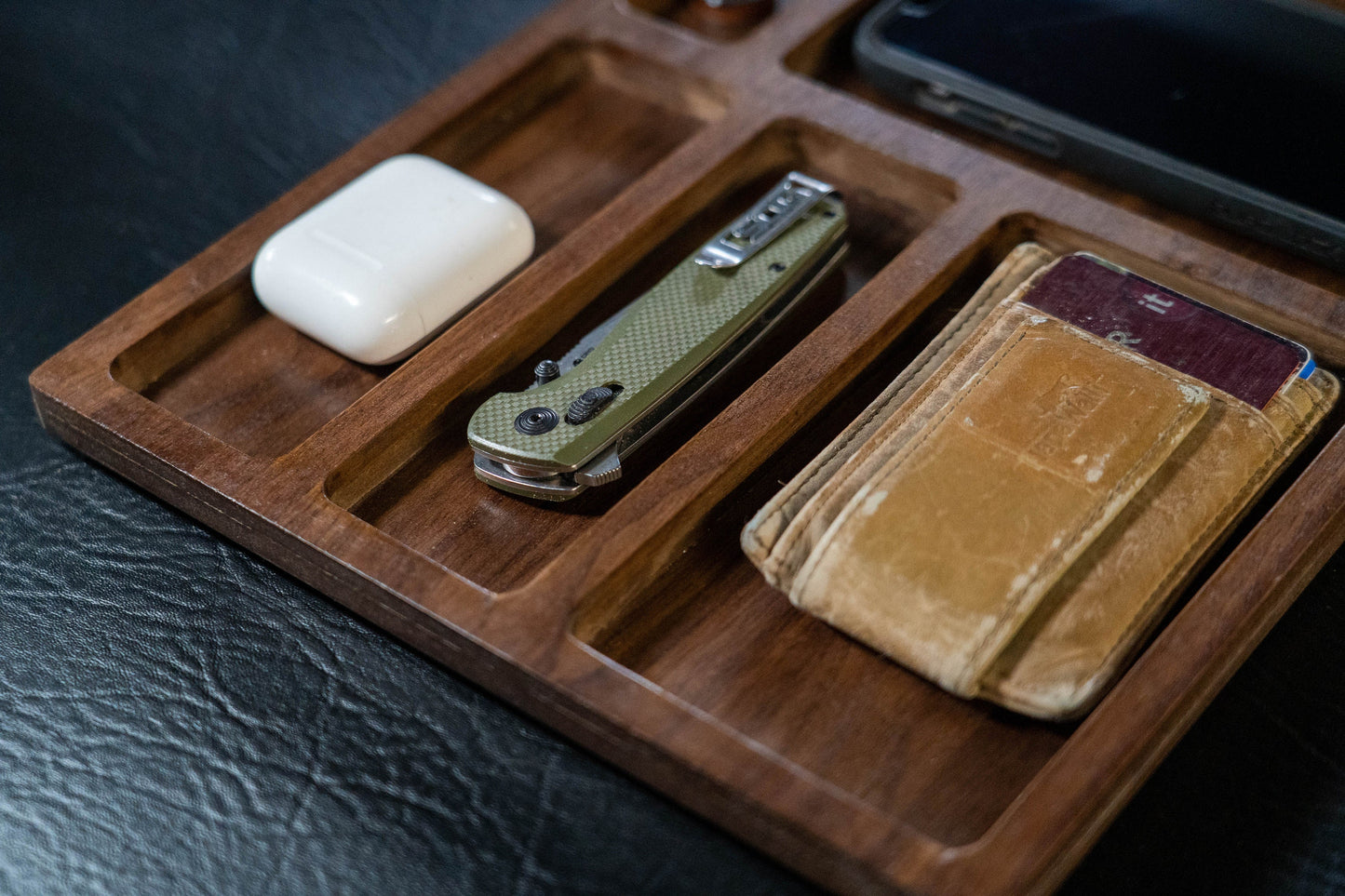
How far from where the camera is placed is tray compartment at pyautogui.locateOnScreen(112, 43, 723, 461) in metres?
0.89

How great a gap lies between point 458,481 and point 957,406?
0.29m

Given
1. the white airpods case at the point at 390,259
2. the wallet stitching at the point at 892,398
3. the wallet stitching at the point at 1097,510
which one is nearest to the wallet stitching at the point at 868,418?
the wallet stitching at the point at 892,398

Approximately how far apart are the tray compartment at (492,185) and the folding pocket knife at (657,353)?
0.45ft

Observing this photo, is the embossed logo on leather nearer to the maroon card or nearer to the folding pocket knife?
the maroon card

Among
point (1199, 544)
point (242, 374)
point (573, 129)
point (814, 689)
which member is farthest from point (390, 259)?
point (1199, 544)

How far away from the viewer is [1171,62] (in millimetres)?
1015

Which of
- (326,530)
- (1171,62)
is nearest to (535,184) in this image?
(326,530)

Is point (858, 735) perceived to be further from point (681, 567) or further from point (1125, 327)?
point (1125, 327)

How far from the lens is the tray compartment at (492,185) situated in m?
0.89

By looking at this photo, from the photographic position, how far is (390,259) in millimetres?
895

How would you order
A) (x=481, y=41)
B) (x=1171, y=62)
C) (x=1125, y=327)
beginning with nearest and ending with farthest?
(x=1125, y=327) < (x=1171, y=62) < (x=481, y=41)

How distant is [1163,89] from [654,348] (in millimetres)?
A: 430

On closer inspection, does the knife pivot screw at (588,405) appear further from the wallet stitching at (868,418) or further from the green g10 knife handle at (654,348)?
the wallet stitching at (868,418)

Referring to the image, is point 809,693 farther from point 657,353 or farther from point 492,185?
point 492,185
